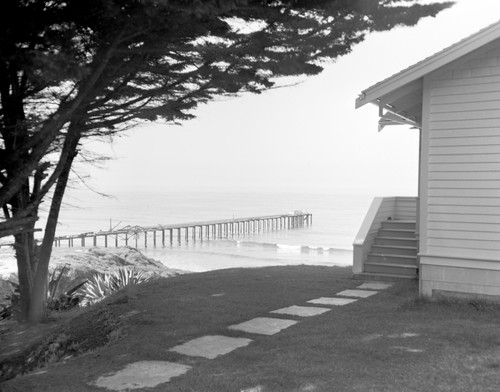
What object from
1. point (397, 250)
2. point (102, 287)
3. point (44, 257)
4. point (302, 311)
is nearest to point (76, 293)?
point (102, 287)

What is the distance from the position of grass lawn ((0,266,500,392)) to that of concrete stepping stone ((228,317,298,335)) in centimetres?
16

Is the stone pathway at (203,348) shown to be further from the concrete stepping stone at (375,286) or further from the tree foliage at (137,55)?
the tree foliage at (137,55)

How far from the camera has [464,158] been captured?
842 cm

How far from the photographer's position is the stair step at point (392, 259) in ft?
38.8

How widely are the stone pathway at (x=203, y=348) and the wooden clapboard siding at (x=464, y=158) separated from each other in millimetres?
1972

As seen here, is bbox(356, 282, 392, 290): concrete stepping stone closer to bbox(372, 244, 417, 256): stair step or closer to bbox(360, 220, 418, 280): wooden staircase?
bbox(360, 220, 418, 280): wooden staircase

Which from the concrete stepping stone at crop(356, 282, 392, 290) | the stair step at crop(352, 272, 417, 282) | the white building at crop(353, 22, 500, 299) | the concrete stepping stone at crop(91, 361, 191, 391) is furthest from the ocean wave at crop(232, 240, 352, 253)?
the concrete stepping stone at crop(91, 361, 191, 391)

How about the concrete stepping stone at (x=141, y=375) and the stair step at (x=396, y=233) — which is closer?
the concrete stepping stone at (x=141, y=375)

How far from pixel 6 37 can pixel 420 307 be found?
6.35 m

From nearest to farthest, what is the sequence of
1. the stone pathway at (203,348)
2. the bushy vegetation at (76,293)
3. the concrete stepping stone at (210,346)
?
the stone pathway at (203,348) → the concrete stepping stone at (210,346) → the bushy vegetation at (76,293)

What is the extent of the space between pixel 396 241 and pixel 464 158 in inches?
171

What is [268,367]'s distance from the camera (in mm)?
5469

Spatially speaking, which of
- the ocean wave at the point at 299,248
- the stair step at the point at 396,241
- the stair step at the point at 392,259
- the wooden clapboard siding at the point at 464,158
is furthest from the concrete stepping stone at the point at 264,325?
the ocean wave at the point at 299,248

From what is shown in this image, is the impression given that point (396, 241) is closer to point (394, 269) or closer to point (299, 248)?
point (394, 269)
